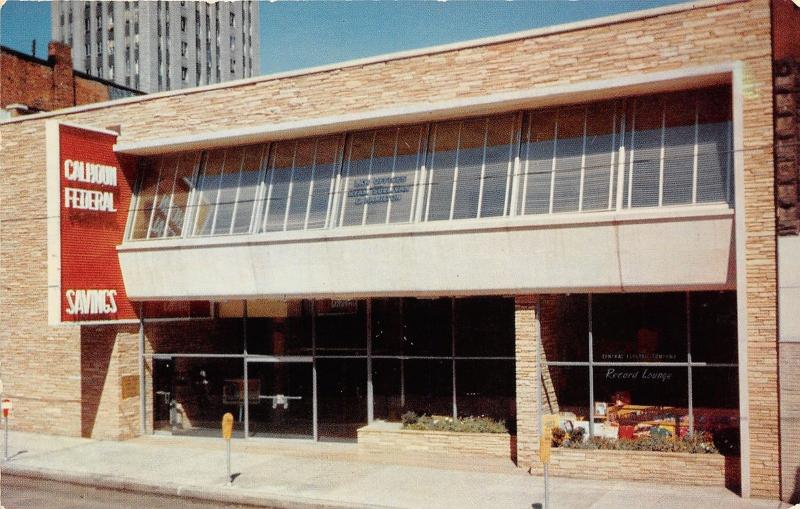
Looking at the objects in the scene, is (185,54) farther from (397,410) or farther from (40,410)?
(397,410)

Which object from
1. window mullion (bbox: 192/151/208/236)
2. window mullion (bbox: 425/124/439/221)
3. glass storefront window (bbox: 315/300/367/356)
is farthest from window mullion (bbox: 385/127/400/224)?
window mullion (bbox: 192/151/208/236)

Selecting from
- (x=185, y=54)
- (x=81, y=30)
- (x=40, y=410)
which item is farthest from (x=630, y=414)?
(x=81, y=30)

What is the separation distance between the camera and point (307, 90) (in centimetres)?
1634

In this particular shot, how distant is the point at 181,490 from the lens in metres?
13.7

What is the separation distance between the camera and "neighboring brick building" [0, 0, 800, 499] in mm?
12930

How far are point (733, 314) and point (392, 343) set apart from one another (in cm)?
703

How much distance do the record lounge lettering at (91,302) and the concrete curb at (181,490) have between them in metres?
3.45

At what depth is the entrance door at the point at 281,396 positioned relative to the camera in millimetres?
17656

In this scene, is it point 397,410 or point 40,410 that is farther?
point 40,410

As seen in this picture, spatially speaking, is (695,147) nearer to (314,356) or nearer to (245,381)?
(314,356)

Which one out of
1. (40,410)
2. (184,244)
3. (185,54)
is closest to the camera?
(184,244)

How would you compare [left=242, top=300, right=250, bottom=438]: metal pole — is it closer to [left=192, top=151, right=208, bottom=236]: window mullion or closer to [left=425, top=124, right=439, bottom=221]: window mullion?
[left=192, top=151, right=208, bottom=236]: window mullion

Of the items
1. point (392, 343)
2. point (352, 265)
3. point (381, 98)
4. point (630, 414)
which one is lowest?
point (630, 414)

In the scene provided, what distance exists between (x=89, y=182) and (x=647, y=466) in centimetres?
1348
